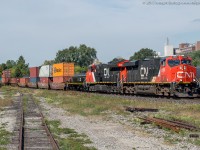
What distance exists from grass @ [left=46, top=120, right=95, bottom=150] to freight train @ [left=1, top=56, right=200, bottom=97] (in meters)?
14.0

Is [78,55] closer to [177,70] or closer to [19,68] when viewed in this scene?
[19,68]

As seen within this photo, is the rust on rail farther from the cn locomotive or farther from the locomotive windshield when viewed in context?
the locomotive windshield

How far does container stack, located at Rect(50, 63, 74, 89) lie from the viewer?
49.7m

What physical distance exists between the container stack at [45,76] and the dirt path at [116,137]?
40270 mm

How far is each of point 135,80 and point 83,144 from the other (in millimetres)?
21485

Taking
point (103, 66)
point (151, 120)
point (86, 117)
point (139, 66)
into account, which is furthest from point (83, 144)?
point (103, 66)

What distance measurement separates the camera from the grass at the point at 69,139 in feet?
32.9

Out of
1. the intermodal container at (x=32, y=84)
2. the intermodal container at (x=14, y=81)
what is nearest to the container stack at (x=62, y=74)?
the intermodal container at (x=32, y=84)

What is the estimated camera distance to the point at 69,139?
11.4 m

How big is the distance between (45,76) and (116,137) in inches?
1849

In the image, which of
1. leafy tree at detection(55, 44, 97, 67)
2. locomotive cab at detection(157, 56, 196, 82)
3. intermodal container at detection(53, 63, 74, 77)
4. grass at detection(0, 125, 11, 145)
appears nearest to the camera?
grass at detection(0, 125, 11, 145)

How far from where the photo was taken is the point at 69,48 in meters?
157

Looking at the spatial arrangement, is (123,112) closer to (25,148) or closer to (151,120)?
(151,120)

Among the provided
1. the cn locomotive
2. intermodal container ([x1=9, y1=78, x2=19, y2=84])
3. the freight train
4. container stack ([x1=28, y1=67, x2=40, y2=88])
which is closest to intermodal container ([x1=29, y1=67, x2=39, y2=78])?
container stack ([x1=28, y1=67, x2=40, y2=88])
